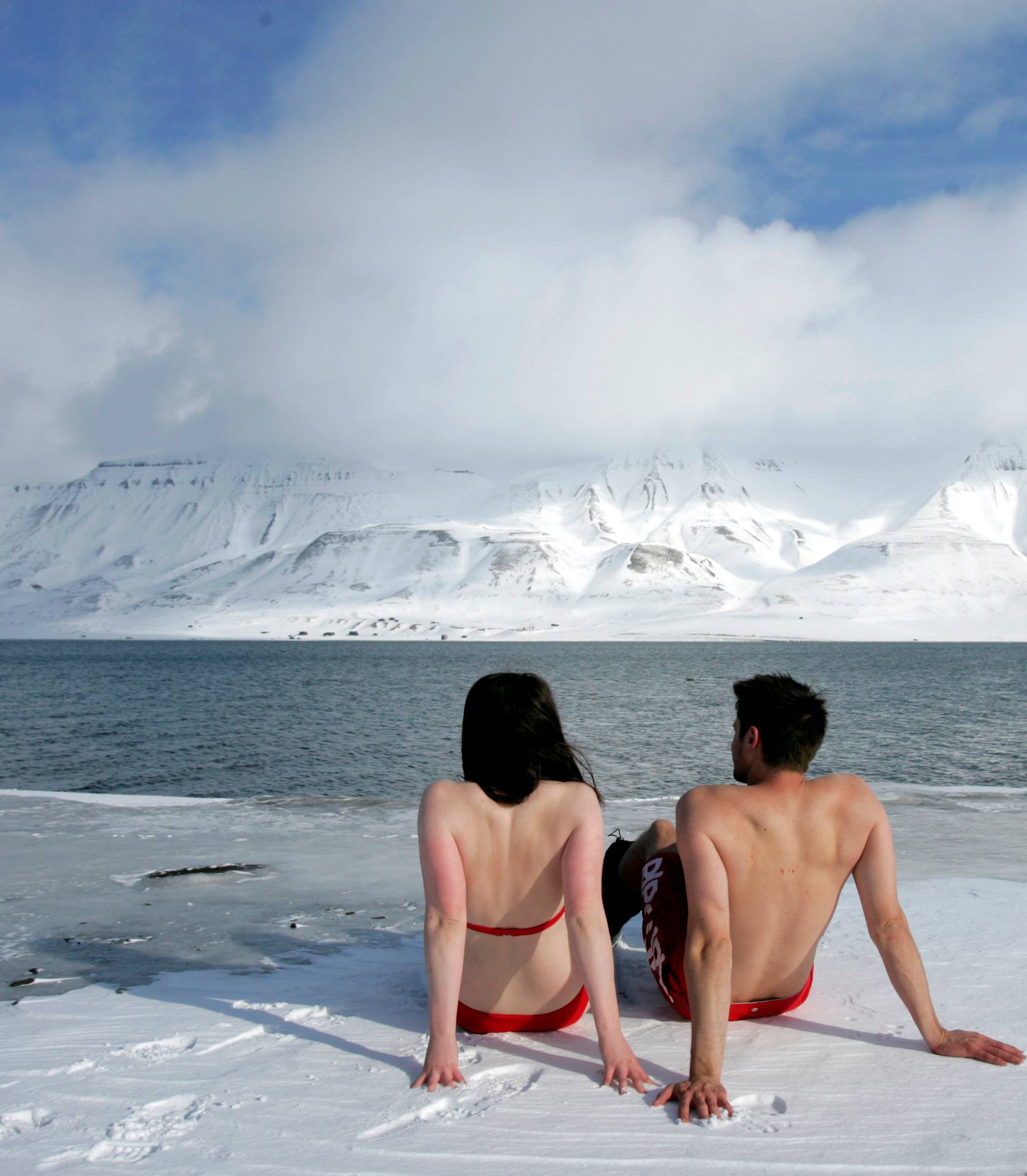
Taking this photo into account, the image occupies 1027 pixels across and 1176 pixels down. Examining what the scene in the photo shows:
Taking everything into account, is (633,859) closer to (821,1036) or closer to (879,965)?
(821,1036)

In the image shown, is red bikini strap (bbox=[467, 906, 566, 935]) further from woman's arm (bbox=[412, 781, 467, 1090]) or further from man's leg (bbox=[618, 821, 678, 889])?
man's leg (bbox=[618, 821, 678, 889])

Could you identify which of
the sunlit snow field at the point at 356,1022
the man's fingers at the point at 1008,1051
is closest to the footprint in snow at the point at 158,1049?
the sunlit snow field at the point at 356,1022

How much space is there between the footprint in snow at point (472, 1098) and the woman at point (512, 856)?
0.26ft

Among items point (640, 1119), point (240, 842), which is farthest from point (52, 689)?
point (640, 1119)

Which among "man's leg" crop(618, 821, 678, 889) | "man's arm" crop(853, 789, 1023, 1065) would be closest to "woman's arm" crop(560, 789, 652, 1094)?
"man's leg" crop(618, 821, 678, 889)

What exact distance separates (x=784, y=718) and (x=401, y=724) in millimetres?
35701

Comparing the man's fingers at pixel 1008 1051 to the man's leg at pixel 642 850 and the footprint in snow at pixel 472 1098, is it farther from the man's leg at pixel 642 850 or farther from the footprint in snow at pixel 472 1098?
the footprint in snow at pixel 472 1098

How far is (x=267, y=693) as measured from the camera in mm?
54281

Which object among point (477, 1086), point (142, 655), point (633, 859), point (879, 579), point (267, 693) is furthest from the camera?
point (879, 579)

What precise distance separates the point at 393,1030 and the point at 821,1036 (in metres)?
1.94

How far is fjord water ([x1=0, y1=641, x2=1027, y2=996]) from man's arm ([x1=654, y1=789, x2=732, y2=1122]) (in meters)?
3.27

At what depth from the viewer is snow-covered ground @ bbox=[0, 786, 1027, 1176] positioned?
3266 millimetres

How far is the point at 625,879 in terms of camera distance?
4859 mm

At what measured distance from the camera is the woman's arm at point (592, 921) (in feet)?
12.6
